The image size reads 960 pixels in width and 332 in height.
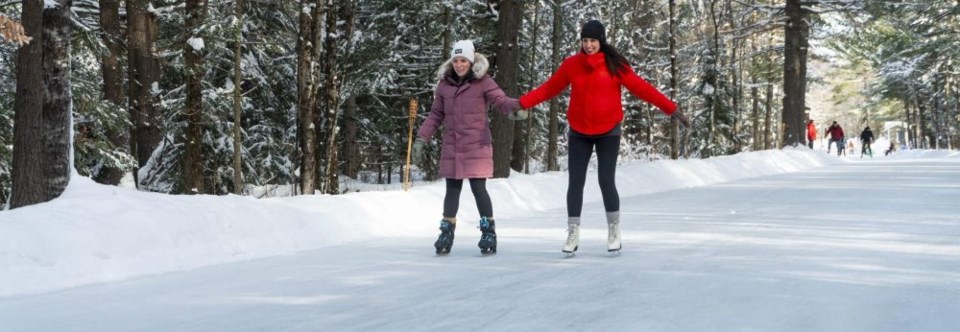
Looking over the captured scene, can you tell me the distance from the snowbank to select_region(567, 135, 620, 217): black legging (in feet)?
7.02

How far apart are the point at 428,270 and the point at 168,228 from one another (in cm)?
197

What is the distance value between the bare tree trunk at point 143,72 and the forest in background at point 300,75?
1.4 inches

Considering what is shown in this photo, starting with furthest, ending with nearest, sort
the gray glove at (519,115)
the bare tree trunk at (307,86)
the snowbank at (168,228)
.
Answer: the bare tree trunk at (307,86)
the gray glove at (519,115)
the snowbank at (168,228)

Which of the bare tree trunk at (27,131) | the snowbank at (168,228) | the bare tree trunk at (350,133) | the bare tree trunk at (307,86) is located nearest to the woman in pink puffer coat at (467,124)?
the snowbank at (168,228)

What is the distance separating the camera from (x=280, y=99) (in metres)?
23.1

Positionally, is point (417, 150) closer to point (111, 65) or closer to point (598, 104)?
point (598, 104)

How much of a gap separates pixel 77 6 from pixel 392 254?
47.2 ft

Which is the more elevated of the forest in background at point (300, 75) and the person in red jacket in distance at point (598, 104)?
the forest in background at point (300, 75)

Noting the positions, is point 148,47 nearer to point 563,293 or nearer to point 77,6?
point 77,6

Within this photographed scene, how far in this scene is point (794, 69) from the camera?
27.6 m

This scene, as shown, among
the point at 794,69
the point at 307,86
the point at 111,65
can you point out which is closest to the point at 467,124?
the point at 307,86

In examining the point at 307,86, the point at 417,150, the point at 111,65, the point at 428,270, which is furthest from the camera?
the point at 111,65

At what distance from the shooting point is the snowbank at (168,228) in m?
4.80

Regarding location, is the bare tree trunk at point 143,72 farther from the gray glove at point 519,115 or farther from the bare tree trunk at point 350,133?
the gray glove at point 519,115
